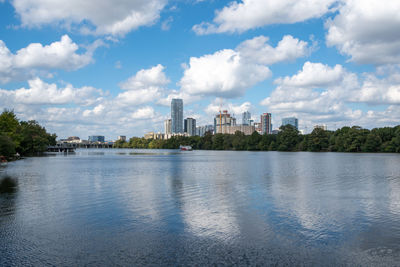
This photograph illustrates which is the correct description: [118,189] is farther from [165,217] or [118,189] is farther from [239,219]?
[239,219]

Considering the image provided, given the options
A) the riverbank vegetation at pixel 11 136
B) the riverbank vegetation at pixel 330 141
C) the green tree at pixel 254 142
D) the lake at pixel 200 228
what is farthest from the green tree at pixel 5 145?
the green tree at pixel 254 142

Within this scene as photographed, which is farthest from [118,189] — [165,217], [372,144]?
[372,144]

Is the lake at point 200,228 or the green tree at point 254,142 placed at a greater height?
the green tree at point 254,142

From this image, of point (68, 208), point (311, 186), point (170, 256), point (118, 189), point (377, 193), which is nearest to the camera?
point (170, 256)

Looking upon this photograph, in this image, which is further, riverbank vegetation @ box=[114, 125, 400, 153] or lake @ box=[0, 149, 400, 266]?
riverbank vegetation @ box=[114, 125, 400, 153]

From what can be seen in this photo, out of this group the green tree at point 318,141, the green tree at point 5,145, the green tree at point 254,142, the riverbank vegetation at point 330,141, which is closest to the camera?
the green tree at point 5,145

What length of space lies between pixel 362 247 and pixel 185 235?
6747mm

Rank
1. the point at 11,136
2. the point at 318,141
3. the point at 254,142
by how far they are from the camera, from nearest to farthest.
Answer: the point at 11,136 → the point at 318,141 → the point at 254,142

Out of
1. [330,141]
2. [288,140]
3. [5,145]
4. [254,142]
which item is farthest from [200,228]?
[254,142]

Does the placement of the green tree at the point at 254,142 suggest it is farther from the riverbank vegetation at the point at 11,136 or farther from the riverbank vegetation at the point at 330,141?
the riverbank vegetation at the point at 11,136

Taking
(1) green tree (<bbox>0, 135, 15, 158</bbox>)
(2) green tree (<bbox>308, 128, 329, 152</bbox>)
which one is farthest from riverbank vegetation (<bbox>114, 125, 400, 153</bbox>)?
(1) green tree (<bbox>0, 135, 15, 158</bbox>)

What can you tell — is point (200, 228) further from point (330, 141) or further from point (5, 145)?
point (330, 141)

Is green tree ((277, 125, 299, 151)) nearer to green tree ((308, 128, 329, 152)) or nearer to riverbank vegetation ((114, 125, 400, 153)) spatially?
riverbank vegetation ((114, 125, 400, 153))

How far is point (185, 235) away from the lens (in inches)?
550
